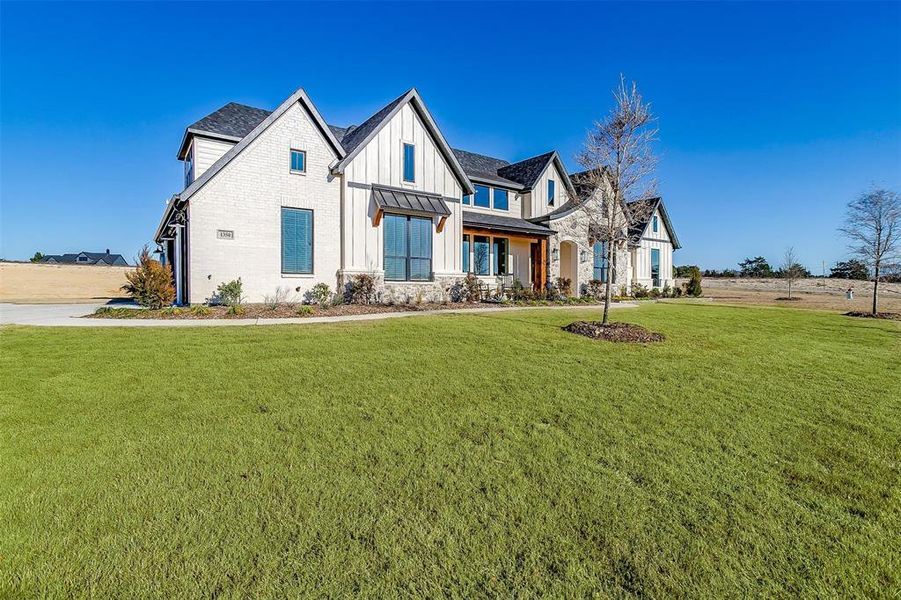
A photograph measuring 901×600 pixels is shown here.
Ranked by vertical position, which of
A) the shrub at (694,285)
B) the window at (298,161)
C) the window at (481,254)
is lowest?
the shrub at (694,285)

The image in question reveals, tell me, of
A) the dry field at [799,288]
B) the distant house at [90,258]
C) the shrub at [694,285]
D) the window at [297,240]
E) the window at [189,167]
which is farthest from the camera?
the distant house at [90,258]

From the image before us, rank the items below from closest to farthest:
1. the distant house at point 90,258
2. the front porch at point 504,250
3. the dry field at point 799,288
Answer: the front porch at point 504,250 < the dry field at point 799,288 < the distant house at point 90,258

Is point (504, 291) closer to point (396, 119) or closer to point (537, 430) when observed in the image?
point (396, 119)

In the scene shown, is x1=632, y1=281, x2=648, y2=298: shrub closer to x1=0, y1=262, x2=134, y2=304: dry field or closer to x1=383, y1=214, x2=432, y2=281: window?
x1=383, y1=214, x2=432, y2=281: window

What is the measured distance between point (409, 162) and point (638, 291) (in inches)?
756

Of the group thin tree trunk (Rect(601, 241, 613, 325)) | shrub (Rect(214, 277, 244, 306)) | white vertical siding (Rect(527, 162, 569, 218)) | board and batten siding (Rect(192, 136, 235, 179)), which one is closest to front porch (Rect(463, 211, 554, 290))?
white vertical siding (Rect(527, 162, 569, 218))

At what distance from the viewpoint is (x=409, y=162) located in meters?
18.1

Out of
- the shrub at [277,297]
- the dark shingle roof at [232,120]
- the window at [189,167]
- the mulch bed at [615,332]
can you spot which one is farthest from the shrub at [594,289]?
the window at [189,167]

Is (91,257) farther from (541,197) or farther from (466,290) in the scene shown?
(541,197)

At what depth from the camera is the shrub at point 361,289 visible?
53.5 feet

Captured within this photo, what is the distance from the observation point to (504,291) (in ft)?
67.8

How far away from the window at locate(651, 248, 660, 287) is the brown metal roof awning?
20703mm

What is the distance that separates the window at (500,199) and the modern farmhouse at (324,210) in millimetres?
1879

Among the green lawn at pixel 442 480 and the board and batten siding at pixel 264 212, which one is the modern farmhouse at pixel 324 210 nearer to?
the board and batten siding at pixel 264 212
